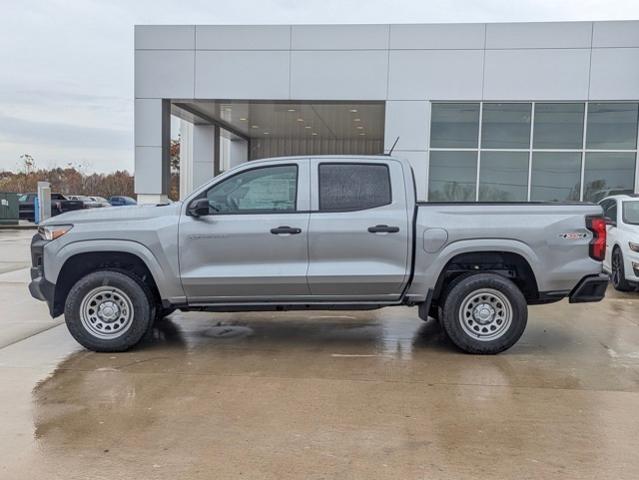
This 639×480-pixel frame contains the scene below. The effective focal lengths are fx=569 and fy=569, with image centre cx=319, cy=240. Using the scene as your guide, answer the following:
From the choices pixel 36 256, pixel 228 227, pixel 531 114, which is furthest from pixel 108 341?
pixel 531 114

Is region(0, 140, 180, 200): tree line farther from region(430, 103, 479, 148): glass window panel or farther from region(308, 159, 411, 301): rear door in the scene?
region(308, 159, 411, 301): rear door

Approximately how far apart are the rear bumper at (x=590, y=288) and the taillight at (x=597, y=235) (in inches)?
8.2

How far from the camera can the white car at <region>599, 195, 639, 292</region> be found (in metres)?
9.15

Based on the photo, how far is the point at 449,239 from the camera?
569 centimetres

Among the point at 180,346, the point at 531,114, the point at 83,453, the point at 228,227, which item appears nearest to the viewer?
the point at 83,453

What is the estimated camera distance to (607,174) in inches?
590

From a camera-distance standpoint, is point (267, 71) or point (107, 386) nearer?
point (107, 386)

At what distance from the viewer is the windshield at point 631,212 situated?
982 cm

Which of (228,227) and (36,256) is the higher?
(228,227)

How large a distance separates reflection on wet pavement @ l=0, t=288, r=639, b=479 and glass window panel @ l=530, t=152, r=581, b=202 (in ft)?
29.4

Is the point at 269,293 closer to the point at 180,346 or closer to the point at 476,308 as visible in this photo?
the point at 180,346

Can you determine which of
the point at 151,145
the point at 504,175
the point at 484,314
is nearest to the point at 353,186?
the point at 484,314

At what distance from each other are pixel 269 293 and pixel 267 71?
35.7 feet

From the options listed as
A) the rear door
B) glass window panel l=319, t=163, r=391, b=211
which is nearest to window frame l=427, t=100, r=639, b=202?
glass window panel l=319, t=163, r=391, b=211
